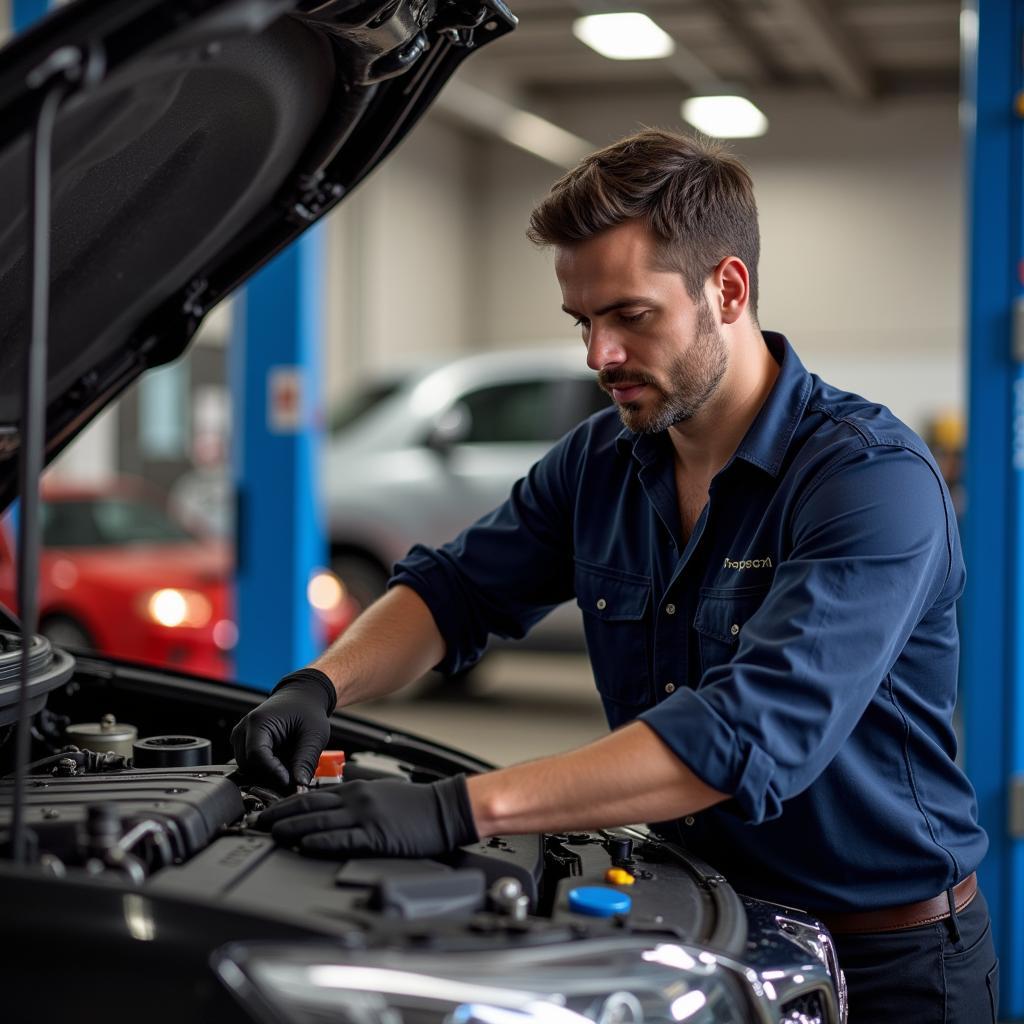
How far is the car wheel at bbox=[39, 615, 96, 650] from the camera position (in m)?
5.99

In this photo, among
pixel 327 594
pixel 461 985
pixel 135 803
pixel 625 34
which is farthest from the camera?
pixel 625 34

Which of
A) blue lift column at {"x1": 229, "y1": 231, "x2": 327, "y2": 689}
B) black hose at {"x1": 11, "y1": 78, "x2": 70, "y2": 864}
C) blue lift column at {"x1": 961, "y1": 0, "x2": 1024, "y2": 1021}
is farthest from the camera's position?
blue lift column at {"x1": 229, "y1": 231, "x2": 327, "y2": 689}

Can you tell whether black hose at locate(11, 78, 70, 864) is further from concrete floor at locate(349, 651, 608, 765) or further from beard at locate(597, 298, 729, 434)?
concrete floor at locate(349, 651, 608, 765)

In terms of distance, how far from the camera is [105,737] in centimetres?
192

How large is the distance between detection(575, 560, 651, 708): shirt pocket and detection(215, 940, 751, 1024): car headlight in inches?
29.0

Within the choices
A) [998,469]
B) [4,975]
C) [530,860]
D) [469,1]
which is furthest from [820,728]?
[998,469]

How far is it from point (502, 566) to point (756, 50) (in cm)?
1022

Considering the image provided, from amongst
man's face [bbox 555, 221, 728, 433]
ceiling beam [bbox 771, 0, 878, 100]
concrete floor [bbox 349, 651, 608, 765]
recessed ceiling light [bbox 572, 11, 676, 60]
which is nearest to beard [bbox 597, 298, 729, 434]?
man's face [bbox 555, 221, 728, 433]

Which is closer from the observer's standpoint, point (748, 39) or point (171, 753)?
point (171, 753)

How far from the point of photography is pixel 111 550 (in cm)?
654

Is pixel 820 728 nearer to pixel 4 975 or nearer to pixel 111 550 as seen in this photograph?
pixel 4 975

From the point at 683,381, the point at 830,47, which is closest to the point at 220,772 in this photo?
the point at 683,381

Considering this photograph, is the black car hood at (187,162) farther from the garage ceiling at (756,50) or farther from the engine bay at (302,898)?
the garage ceiling at (756,50)

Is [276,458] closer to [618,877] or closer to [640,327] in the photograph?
[640,327]
